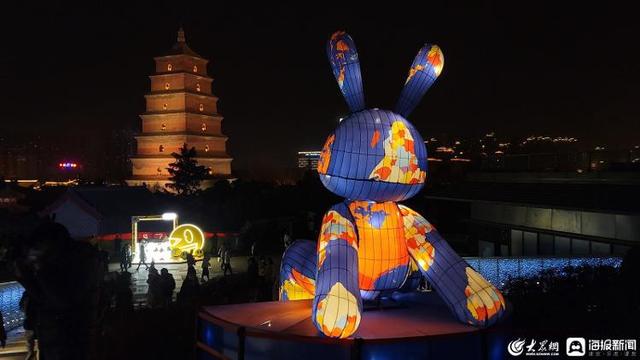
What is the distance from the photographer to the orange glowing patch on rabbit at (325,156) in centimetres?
728

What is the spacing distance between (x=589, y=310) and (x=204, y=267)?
410 inches

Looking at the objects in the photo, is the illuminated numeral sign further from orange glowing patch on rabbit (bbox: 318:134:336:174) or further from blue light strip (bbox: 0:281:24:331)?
orange glowing patch on rabbit (bbox: 318:134:336:174)

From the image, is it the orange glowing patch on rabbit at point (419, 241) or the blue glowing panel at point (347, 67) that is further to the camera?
the blue glowing panel at point (347, 67)

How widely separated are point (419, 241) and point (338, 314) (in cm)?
160

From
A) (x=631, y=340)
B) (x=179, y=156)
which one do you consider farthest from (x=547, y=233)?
(x=179, y=156)

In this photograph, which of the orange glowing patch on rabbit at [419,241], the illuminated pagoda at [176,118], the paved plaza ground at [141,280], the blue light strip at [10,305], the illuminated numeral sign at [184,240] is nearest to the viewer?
the orange glowing patch on rabbit at [419,241]

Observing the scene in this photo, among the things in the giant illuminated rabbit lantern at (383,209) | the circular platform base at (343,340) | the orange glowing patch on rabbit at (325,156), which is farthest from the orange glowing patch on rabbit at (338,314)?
the orange glowing patch on rabbit at (325,156)

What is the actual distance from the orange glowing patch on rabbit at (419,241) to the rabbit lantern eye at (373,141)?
342mm

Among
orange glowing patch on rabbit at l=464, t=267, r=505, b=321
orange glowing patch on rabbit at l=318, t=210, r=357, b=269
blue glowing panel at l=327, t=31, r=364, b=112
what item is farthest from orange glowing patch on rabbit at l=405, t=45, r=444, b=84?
orange glowing patch on rabbit at l=464, t=267, r=505, b=321

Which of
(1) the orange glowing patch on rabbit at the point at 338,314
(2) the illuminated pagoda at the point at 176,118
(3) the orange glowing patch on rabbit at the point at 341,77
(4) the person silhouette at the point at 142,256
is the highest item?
(2) the illuminated pagoda at the point at 176,118

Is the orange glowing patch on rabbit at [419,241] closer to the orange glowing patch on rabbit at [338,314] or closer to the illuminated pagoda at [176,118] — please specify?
the orange glowing patch on rabbit at [338,314]

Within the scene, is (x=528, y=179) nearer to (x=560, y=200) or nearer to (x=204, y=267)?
(x=560, y=200)

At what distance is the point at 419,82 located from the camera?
7.58 m

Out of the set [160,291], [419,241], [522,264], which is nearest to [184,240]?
[160,291]
